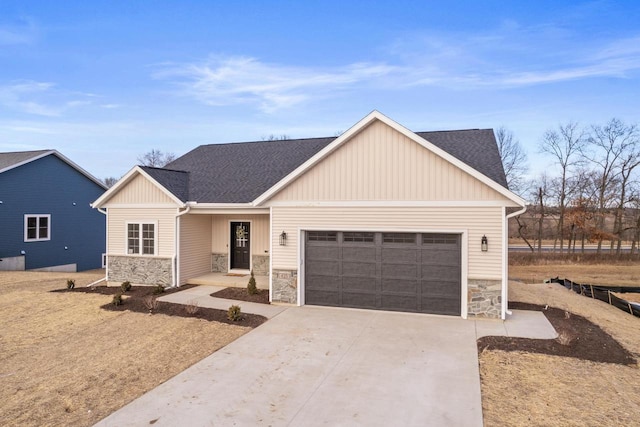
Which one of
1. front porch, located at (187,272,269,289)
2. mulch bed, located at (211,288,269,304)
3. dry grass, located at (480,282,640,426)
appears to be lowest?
dry grass, located at (480,282,640,426)

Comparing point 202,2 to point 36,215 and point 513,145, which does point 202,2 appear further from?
point 513,145

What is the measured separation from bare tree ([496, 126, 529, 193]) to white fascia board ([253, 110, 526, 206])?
2943cm

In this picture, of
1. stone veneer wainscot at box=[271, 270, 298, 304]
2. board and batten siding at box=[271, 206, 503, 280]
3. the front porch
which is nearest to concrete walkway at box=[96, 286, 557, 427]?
stone veneer wainscot at box=[271, 270, 298, 304]

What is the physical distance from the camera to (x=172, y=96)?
80.9ft

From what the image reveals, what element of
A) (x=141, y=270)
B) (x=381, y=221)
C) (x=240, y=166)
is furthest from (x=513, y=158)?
(x=141, y=270)

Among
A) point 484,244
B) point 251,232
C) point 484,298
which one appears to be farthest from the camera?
point 251,232

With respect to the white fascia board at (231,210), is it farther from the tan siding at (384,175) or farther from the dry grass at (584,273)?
the dry grass at (584,273)

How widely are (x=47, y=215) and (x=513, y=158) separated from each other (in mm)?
36111

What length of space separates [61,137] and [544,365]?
116 ft

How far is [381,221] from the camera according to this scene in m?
10.7

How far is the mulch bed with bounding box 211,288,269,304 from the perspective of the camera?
1201cm

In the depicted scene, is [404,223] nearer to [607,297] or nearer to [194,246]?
[194,246]

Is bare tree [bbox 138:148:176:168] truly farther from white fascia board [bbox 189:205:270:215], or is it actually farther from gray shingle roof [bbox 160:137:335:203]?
white fascia board [bbox 189:205:270:215]

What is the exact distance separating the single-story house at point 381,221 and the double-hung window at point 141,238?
0.30 meters
